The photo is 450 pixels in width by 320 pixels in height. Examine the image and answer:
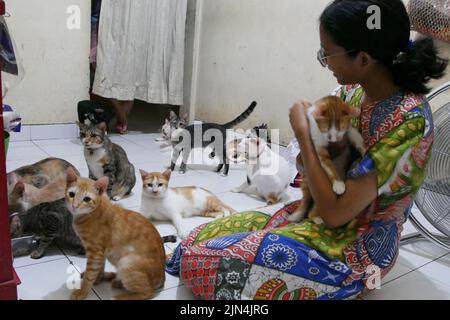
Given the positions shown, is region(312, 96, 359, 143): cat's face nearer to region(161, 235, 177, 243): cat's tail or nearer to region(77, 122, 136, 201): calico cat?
region(161, 235, 177, 243): cat's tail

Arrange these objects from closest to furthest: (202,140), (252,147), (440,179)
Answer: (440,179), (252,147), (202,140)

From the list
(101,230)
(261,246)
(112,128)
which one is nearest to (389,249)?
(261,246)

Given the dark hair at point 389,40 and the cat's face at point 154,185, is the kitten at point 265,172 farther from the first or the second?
the dark hair at point 389,40

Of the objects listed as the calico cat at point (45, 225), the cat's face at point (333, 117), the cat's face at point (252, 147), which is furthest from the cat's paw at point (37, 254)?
the cat's face at point (252, 147)

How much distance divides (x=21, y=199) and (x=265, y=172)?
120cm

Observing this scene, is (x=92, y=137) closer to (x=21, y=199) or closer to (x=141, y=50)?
(x=21, y=199)

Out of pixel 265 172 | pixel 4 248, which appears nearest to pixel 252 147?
pixel 265 172

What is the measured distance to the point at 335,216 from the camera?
3.43 ft

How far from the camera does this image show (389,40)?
0.98 m

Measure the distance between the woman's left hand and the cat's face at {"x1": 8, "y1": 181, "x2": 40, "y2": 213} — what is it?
1041 mm

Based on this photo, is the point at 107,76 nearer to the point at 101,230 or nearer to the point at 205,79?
the point at 205,79

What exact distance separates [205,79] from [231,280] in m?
2.95

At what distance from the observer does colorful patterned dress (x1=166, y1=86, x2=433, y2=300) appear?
1007 mm

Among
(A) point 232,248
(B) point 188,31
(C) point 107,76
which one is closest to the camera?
(A) point 232,248
